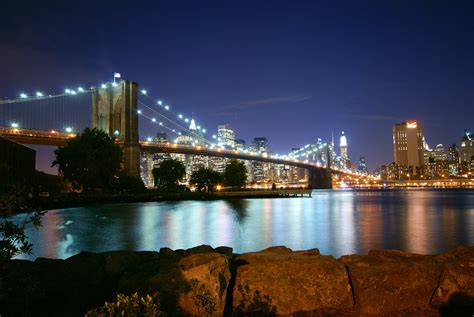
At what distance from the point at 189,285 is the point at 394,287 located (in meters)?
2.92

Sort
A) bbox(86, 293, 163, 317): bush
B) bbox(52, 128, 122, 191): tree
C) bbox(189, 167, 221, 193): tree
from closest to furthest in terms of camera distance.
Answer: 1. bbox(86, 293, 163, 317): bush
2. bbox(52, 128, 122, 191): tree
3. bbox(189, 167, 221, 193): tree

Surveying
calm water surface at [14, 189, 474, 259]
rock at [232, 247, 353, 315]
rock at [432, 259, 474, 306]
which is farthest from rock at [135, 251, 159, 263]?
calm water surface at [14, 189, 474, 259]

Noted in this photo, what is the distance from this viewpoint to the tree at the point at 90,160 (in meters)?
53.8

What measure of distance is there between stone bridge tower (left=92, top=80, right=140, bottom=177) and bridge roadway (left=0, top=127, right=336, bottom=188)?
18.7 feet

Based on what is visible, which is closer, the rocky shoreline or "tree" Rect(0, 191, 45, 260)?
"tree" Rect(0, 191, 45, 260)

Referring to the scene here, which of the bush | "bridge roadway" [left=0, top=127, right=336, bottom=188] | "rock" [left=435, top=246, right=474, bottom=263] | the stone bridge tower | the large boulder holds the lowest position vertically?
the large boulder

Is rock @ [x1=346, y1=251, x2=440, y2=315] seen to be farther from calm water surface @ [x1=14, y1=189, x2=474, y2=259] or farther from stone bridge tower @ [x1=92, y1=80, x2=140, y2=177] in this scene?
stone bridge tower @ [x1=92, y1=80, x2=140, y2=177]

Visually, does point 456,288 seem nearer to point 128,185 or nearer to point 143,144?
point 128,185

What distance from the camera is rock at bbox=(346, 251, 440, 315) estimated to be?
5766 mm

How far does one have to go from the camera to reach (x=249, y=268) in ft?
19.5

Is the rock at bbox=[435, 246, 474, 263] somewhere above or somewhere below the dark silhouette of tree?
below

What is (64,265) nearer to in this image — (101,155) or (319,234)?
(319,234)

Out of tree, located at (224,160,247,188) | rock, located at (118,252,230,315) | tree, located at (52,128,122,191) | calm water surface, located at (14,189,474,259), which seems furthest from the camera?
tree, located at (224,160,247,188)

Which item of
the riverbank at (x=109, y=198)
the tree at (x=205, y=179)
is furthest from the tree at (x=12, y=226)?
A: the tree at (x=205, y=179)
